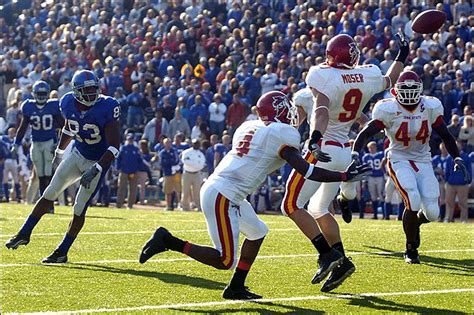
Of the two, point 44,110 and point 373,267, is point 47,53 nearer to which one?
point 44,110

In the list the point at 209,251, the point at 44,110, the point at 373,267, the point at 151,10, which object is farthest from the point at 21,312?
the point at 151,10

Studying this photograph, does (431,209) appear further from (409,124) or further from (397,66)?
(397,66)

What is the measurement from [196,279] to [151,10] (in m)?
15.7

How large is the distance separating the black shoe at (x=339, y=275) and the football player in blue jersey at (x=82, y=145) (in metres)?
2.33

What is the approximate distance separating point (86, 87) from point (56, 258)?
4.72ft

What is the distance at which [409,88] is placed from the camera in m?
9.02

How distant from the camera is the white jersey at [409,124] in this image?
907 centimetres

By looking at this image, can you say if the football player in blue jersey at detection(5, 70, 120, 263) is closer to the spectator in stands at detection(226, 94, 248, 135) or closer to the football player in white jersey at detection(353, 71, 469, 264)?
the football player in white jersey at detection(353, 71, 469, 264)

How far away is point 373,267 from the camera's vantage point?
8.45m

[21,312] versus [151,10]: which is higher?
[151,10]

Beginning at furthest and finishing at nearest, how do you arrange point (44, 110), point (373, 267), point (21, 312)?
point (44, 110), point (373, 267), point (21, 312)

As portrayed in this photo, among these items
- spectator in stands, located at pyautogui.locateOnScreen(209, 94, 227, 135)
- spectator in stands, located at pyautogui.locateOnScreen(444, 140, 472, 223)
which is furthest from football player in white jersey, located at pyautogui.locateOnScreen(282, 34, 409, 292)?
spectator in stands, located at pyautogui.locateOnScreen(209, 94, 227, 135)

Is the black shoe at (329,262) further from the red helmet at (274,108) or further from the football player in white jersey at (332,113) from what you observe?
the red helmet at (274,108)

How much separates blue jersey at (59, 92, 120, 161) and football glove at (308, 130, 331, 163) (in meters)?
2.07
